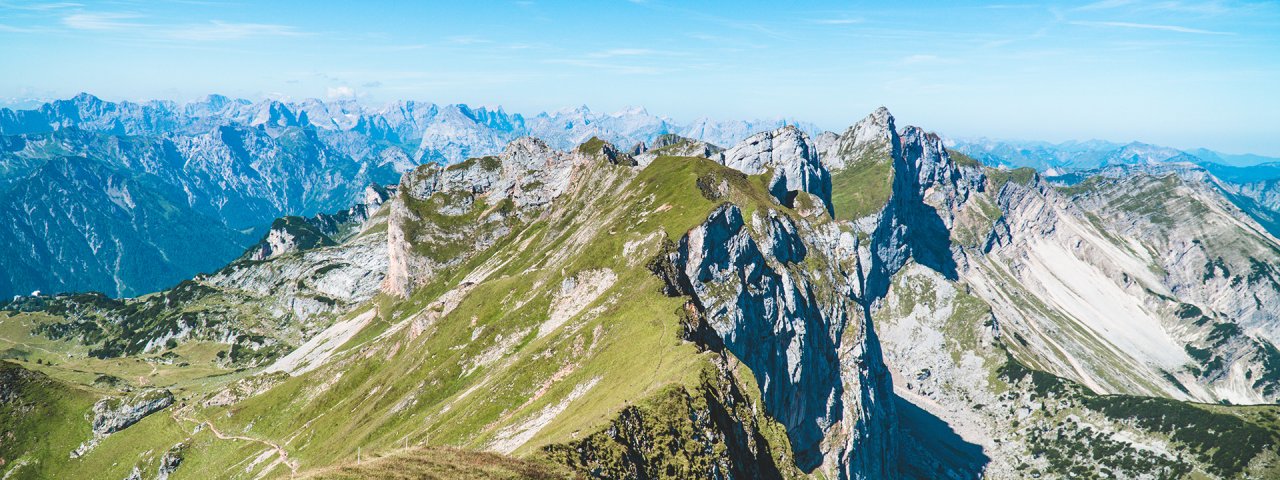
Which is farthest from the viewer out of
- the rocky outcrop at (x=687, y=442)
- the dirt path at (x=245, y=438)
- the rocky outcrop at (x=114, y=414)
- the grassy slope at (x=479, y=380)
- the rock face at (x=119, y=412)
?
the rock face at (x=119, y=412)

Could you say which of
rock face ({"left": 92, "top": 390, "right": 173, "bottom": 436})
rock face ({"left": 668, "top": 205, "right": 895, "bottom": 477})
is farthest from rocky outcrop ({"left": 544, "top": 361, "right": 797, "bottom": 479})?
rock face ({"left": 92, "top": 390, "right": 173, "bottom": 436})

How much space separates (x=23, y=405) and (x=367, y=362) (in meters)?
94.1

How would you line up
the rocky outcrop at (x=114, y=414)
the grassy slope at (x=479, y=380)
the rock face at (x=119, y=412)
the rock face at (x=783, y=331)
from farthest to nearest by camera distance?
the rock face at (x=119, y=412) < the rocky outcrop at (x=114, y=414) < the rock face at (x=783, y=331) < the grassy slope at (x=479, y=380)

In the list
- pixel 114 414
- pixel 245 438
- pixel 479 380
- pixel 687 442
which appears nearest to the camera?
pixel 687 442

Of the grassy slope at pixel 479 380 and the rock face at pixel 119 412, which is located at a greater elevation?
the grassy slope at pixel 479 380

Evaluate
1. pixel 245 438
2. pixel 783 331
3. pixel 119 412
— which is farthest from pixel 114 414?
pixel 783 331

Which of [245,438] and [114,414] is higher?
[245,438]

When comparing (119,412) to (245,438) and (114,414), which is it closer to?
(114,414)

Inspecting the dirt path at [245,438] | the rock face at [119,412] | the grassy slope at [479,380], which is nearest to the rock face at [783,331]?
the grassy slope at [479,380]

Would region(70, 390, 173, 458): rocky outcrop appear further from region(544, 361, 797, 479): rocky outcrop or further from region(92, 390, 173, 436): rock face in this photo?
region(544, 361, 797, 479): rocky outcrop

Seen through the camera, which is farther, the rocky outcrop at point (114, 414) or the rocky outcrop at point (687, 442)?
the rocky outcrop at point (114, 414)

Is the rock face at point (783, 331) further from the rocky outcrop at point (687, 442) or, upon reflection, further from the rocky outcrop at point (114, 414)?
the rocky outcrop at point (114, 414)

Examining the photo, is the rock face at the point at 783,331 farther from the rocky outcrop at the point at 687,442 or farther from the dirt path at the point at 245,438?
the dirt path at the point at 245,438

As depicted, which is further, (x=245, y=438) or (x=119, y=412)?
(x=119, y=412)
